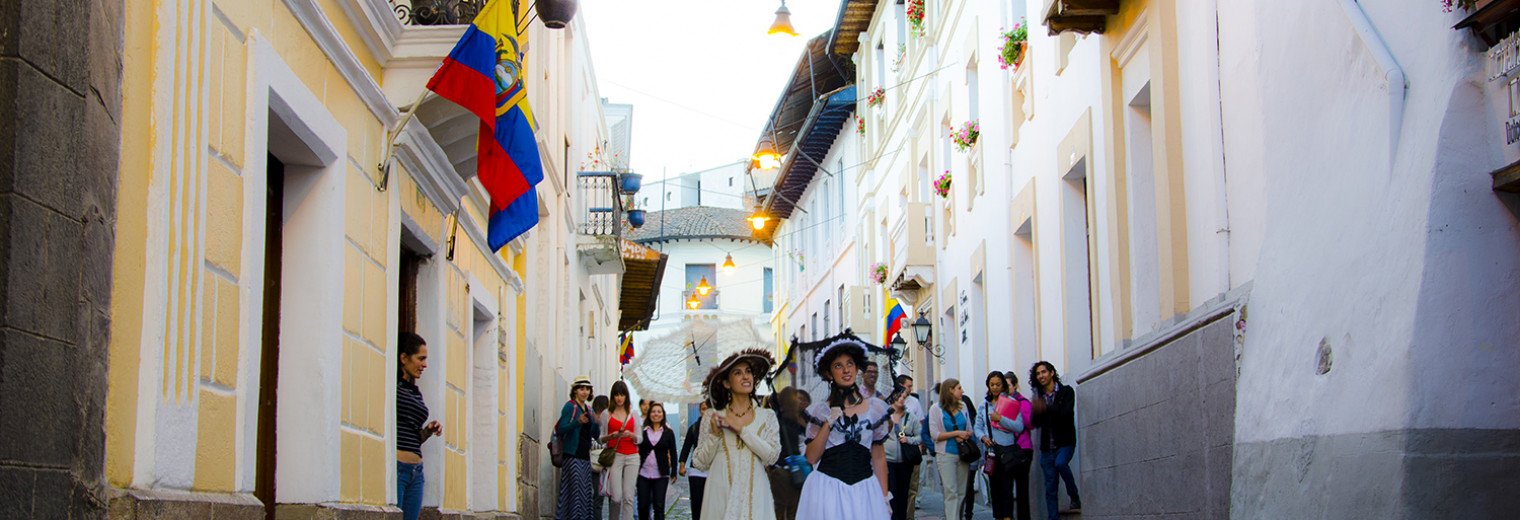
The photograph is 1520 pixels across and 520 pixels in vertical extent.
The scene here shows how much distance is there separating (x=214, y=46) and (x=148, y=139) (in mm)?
823

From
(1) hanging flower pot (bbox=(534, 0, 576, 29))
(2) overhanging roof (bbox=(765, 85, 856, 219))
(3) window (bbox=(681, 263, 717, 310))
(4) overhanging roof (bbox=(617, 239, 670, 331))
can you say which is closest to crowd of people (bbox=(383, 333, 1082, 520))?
(1) hanging flower pot (bbox=(534, 0, 576, 29))

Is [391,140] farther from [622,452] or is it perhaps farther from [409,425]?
[622,452]

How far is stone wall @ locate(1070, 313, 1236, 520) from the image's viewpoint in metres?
9.23

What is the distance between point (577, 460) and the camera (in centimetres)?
1548

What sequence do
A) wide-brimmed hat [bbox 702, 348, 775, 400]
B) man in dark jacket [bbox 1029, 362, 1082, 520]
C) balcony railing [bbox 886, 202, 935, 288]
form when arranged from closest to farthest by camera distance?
wide-brimmed hat [bbox 702, 348, 775, 400]
man in dark jacket [bbox 1029, 362, 1082, 520]
balcony railing [bbox 886, 202, 935, 288]

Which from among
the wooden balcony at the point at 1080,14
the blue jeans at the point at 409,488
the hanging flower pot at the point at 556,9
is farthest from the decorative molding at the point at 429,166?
the wooden balcony at the point at 1080,14

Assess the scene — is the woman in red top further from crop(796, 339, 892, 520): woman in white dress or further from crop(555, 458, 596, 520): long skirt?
crop(796, 339, 892, 520): woman in white dress

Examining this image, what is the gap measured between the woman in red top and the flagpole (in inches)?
281

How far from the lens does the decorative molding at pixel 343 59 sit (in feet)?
23.2

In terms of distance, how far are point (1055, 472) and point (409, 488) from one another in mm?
6246

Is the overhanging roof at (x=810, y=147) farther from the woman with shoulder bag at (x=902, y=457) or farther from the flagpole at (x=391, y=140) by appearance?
the flagpole at (x=391, y=140)

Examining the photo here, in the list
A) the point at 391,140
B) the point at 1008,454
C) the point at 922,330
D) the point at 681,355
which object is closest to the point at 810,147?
the point at 681,355

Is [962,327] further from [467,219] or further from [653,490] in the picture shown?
[467,219]

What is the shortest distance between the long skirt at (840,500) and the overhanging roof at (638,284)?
17463 mm
